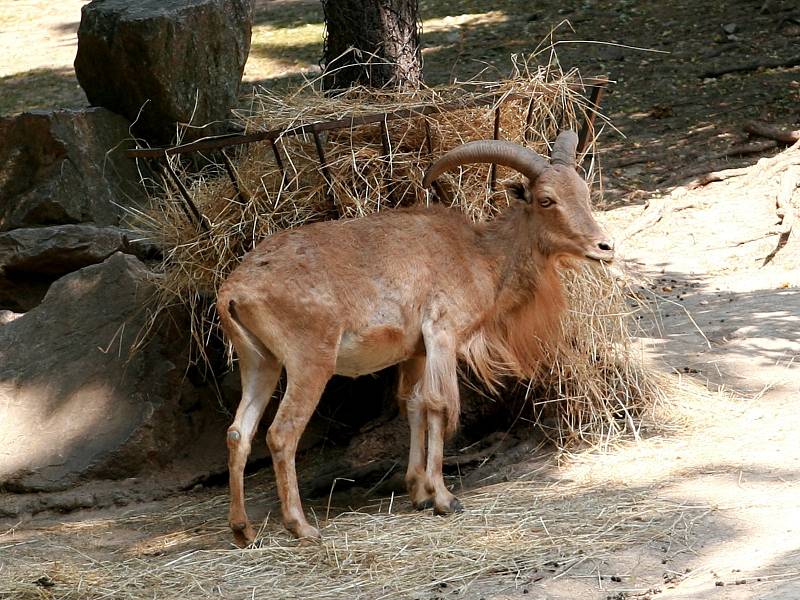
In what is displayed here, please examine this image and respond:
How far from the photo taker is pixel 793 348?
301 inches

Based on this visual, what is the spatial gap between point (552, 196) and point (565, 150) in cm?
37

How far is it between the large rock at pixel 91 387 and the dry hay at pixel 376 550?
2.42 feet

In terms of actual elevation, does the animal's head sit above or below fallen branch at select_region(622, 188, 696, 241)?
above

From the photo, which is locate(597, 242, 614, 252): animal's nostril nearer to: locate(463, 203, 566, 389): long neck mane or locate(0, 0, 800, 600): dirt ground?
locate(463, 203, 566, 389): long neck mane

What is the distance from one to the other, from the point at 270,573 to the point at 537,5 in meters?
13.2

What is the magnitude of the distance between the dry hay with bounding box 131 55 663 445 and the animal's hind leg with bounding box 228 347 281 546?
0.92 m

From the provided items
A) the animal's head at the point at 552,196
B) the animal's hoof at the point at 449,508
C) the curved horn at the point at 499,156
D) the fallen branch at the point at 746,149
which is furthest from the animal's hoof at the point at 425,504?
the fallen branch at the point at 746,149

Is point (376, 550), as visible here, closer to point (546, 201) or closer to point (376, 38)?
point (546, 201)

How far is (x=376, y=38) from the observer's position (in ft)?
25.3

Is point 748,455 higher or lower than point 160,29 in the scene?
lower

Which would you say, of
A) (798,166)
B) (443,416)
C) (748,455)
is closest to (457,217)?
(443,416)

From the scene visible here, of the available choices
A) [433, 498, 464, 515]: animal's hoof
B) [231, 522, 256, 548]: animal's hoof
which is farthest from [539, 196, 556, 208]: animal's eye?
[231, 522, 256, 548]: animal's hoof

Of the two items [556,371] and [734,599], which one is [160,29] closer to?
[556,371]

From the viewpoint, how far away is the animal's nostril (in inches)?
240
